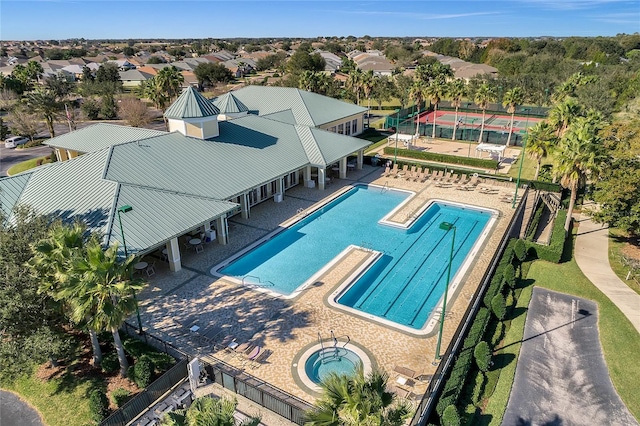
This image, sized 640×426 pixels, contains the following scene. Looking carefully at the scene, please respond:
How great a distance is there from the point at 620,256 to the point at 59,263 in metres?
34.3

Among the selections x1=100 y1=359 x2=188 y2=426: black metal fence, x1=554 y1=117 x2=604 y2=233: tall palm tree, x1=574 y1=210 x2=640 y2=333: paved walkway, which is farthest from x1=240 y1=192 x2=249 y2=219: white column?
x1=574 y1=210 x2=640 y2=333: paved walkway

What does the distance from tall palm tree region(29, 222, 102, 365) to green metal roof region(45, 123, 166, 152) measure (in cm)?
2537

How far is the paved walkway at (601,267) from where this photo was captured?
24875 millimetres

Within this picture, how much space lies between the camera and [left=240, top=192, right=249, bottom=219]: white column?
34.4m

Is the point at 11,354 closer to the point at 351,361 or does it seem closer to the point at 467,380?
the point at 351,361

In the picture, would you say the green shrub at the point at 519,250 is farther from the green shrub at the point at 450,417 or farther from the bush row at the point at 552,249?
the green shrub at the point at 450,417

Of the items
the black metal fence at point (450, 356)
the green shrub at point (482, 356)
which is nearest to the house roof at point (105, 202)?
the black metal fence at point (450, 356)

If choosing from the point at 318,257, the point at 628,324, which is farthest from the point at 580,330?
the point at 318,257

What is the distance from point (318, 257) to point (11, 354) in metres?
18.1

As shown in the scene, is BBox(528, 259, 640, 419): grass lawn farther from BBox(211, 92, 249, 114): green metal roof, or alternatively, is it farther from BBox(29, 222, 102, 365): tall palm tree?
BBox(211, 92, 249, 114): green metal roof

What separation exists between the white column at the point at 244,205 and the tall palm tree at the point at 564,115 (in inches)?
1206

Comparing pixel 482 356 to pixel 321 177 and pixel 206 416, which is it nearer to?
pixel 206 416

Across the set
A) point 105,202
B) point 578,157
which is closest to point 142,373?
point 105,202

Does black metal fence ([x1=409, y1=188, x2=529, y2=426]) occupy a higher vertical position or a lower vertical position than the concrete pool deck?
higher
